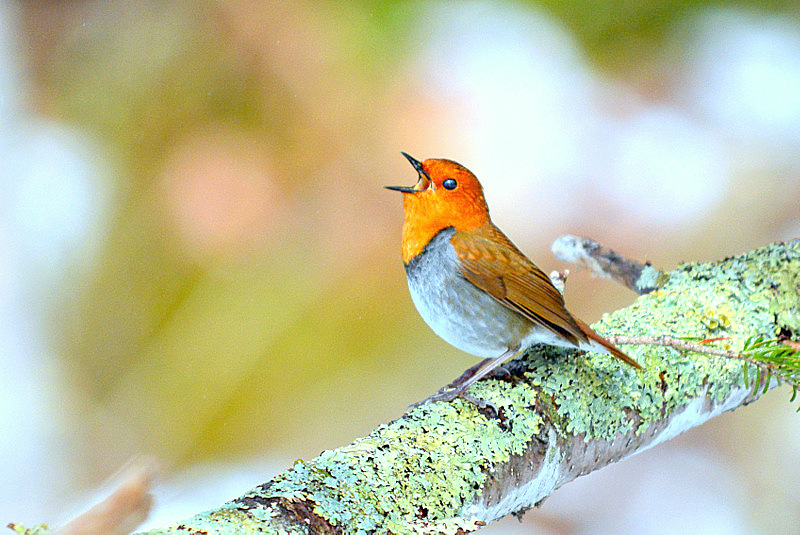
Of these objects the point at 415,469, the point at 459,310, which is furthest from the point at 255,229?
the point at 415,469

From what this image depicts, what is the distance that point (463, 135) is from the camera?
216 cm

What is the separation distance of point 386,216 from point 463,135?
1.08 feet

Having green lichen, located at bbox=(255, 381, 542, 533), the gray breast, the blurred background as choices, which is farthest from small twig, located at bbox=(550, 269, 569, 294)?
the blurred background

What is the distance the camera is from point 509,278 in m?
0.94

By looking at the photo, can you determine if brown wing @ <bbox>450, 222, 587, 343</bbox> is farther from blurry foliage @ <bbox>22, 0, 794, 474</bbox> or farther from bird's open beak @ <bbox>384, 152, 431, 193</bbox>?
blurry foliage @ <bbox>22, 0, 794, 474</bbox>

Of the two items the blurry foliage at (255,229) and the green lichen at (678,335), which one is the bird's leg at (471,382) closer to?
the green lichen at (678,335)

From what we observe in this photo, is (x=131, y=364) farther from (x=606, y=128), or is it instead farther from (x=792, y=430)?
(x=792, y=430)

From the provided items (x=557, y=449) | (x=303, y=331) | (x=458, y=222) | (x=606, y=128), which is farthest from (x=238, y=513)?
(x=606, y=128)

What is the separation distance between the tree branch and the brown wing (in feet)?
0.18

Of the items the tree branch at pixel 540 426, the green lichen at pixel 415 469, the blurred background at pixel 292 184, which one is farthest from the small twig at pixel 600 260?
the blurred background at pixel 292 184

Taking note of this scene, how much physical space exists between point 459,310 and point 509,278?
7 cm

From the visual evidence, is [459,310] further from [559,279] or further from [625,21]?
[625,21]

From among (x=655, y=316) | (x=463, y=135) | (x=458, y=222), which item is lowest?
(x=655, y=316)

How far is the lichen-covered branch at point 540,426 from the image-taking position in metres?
0.57
